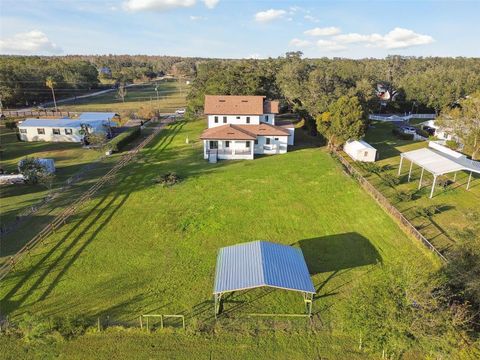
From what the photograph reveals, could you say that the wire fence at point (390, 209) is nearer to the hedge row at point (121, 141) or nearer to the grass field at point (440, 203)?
the grass field at point (440, 203)

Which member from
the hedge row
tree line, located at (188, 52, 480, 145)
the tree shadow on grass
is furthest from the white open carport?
the hedge row

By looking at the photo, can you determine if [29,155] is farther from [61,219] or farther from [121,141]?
[61,219]

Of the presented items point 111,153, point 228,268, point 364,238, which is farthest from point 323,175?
point 111,153

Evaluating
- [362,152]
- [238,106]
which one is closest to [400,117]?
[362,152]

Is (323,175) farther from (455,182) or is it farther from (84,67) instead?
(84,67)

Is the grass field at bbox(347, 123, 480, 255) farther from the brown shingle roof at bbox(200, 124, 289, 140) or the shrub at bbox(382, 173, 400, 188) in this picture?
the brown shingle roof at bbox(200, 124, 289, 140)

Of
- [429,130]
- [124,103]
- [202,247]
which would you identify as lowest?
[202,247]
